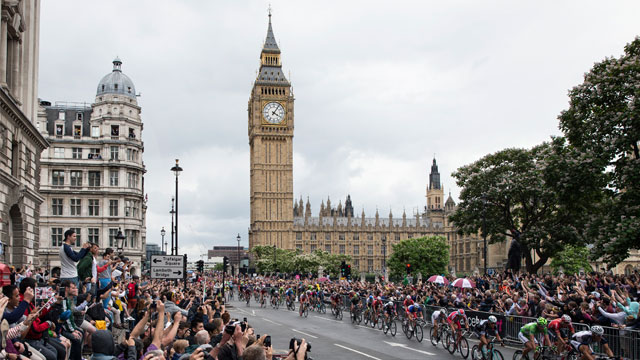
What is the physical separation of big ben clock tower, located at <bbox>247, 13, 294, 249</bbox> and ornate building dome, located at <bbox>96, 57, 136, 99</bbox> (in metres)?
74.5

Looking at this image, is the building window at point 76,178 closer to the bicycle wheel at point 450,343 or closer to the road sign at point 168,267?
the road sign at point 168,267

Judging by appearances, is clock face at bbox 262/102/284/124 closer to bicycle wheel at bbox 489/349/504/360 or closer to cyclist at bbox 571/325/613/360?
bicycle wheel at bbox 489/349/504/360

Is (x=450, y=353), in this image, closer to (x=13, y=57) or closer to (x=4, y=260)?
(x=4, y=260)

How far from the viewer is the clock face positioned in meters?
141

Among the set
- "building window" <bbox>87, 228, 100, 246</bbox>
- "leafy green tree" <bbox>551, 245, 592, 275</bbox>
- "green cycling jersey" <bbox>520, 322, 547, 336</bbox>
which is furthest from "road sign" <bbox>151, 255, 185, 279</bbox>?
"leafy green tree" <bbox>551, 245, 592, 275</bbox>

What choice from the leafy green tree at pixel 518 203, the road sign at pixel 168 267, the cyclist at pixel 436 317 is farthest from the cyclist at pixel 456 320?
the leafy green tree at pixel 518 203

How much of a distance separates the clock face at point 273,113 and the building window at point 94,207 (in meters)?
84.0

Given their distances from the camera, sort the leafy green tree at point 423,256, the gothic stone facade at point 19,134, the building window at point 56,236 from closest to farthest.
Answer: the gothic stone facade at point 19,134, the building window at point 56,236, the leafy green tree at point 423,256

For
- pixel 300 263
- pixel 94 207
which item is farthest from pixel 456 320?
pixel 300 263

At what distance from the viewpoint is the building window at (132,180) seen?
60.5m

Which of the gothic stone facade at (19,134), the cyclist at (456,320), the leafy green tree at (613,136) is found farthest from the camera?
the leafy green tree at (613,136)

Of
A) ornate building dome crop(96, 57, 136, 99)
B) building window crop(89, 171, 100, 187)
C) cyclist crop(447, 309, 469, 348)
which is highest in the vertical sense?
ornate building dome crop(96, 57, 136, 99)

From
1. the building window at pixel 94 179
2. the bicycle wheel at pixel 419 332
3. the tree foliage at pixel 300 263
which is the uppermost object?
the building window at pixel 94 179

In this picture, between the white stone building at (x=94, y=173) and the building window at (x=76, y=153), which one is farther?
the building window at (x=76, y=153)
